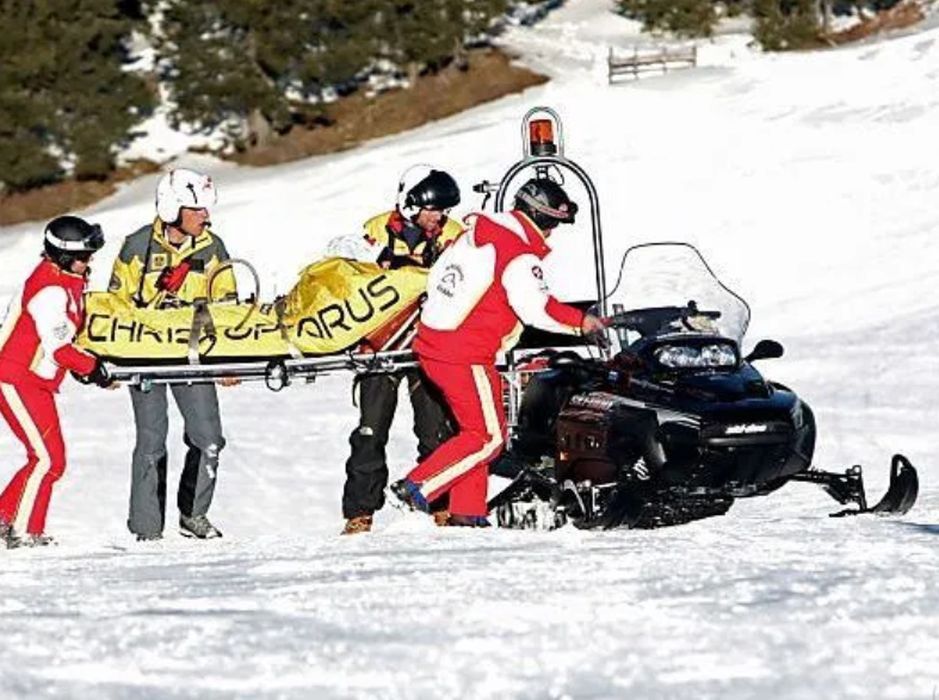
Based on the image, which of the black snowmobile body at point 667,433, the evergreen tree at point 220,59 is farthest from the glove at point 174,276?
the evergreen tree at point 220,59

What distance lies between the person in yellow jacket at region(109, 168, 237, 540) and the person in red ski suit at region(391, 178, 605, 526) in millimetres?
1384

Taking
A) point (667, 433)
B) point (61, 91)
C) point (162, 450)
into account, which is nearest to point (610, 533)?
point (667, 433)

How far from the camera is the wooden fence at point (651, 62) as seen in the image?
45000mm

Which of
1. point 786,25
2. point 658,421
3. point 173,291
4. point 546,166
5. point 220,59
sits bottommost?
point 658,421

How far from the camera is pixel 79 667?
18.1ft

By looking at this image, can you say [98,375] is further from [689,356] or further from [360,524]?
[689,356]

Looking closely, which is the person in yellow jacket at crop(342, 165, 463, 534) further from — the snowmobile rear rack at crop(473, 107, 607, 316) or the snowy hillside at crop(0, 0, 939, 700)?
the snowy hillside at crop(0, 0, 939, 700)

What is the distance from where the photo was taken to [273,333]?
9320 millimetres

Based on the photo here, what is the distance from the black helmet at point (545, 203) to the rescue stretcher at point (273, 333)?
2.82 feet

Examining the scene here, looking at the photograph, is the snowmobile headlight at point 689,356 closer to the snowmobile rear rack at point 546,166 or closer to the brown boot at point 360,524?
the snowmobile rear rack at point 546,166

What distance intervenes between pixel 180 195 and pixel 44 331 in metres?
1.02

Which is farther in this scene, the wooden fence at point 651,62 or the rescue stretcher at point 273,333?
the wooden fence at point 651,62


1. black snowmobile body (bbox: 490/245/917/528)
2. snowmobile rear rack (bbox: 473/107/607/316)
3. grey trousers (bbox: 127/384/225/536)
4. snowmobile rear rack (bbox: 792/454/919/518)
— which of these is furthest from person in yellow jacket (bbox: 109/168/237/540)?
snowmobile rear rack (bbox: 792/454/919/518)

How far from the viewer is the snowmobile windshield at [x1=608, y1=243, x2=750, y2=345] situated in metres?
9.34
